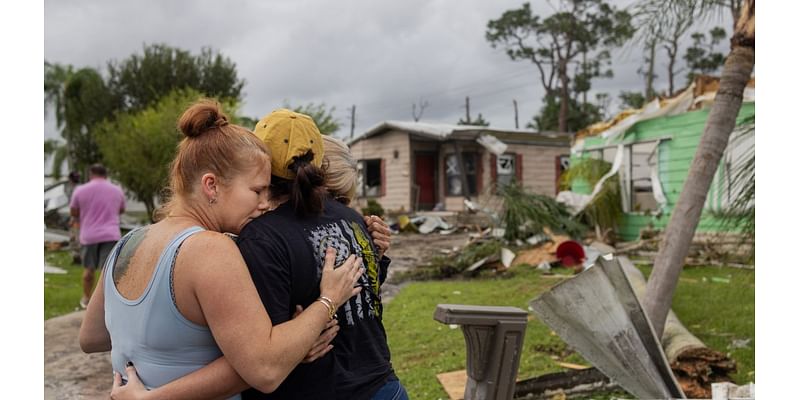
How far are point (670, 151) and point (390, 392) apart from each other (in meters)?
13.5

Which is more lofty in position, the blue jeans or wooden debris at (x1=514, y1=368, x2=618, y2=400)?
the blue jeans

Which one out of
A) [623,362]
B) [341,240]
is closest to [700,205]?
[623,362]

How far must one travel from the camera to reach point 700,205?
227 inches

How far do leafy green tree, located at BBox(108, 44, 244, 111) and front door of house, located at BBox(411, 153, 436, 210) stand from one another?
11549 millimetres

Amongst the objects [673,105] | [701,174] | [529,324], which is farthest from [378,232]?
[673,105]

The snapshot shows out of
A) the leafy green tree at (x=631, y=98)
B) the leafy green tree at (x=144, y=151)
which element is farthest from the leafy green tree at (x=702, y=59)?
the leafy green tree at (x=144, y=151)

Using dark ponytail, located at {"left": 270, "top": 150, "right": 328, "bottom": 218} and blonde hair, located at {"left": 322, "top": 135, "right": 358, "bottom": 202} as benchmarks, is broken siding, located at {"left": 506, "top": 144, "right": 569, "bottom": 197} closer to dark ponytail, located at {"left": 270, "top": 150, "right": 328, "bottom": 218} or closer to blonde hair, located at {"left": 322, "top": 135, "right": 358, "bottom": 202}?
blonde hair, located at {"left": 322, "top": 135, "right": 358, "bottom": 202}

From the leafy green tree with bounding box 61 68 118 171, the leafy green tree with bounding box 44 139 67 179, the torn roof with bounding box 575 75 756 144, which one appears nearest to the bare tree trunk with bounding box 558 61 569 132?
the torn roof with bounding box 575 75 756 144

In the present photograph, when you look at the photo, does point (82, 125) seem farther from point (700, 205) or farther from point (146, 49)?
point (700, 205)

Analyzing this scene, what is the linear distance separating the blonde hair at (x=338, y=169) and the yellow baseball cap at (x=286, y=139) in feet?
0.53

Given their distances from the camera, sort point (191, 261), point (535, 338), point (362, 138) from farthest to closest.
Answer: point (362, 138) → point (535, 338) → point (191, 261)

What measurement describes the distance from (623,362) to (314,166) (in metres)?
3.45

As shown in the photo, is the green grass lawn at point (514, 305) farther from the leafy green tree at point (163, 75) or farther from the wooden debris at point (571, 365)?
the leafy green tree at point (163, 75)

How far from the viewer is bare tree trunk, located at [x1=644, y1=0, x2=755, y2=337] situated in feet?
18.8
